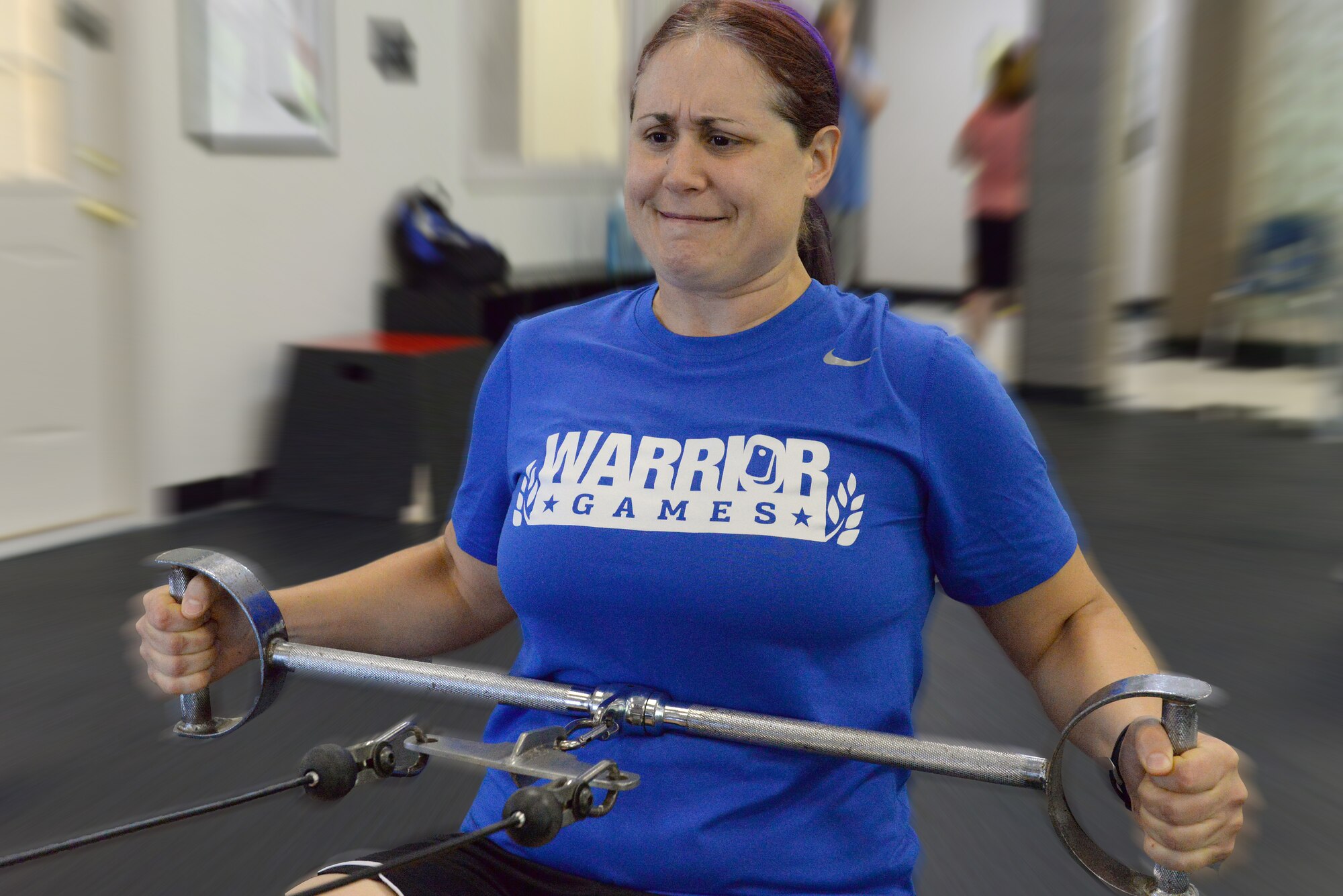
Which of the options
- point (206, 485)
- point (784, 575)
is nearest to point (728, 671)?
point (784, 575)

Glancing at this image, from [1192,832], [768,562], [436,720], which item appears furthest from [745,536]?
[436,720]

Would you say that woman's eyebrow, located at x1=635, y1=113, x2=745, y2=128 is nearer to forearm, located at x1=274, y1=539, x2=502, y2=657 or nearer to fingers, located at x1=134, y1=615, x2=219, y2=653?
forearm, located at x1=274, y1=539, x2=502, y2=657

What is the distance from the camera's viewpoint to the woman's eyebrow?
1075 mm

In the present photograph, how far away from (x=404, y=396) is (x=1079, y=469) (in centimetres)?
256

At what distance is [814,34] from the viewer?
1144mm

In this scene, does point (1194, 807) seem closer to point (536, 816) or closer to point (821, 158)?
point (536, 816)

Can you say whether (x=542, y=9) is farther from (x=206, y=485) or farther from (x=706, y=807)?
(x=706, y=807)

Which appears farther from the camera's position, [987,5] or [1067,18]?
[987,5]

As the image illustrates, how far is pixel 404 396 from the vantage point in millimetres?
4281

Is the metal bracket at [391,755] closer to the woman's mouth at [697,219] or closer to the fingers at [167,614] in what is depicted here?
the fingers at [167,614]

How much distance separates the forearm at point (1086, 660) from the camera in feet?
3.27

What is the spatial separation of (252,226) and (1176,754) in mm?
4109

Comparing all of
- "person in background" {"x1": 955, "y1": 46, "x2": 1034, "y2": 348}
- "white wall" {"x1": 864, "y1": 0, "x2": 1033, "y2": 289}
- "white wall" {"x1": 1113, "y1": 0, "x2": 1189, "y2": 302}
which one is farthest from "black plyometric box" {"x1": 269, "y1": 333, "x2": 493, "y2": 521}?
"white wall" {"x1": 864, "y1": 0, "x2": 1033, "y2": 289}

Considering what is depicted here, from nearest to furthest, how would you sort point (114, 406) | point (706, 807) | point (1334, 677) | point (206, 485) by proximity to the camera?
point (706, 807) → point (1334, 677) → point (114, 406) → point (206, 485)
